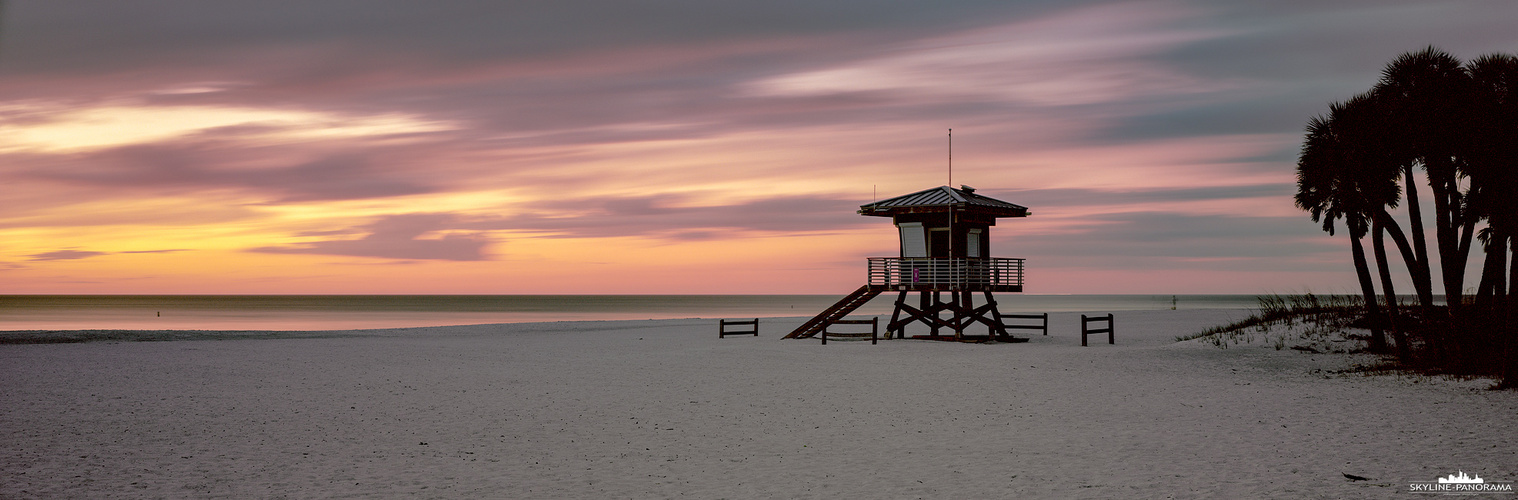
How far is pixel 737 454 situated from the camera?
39.9 feet

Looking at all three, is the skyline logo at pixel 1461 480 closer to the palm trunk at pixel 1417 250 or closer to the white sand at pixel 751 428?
the white sand at pixel 751 428

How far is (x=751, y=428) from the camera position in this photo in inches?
559

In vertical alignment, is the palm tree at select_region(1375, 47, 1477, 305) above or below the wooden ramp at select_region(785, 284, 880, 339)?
above

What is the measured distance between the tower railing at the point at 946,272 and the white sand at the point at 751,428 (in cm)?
780

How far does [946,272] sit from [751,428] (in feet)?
66.7

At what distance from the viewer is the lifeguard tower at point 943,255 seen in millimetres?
33312

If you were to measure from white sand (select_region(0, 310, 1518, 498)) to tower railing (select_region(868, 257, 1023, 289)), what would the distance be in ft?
25.6

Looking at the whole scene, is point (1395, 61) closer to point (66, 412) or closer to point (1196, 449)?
point (1196, 449)

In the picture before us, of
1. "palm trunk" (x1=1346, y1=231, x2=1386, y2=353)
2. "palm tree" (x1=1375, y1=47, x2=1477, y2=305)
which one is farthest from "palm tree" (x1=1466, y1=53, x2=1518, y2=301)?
"palm trunk" (x1=1346, y1=231, x2=1386, y2=353)

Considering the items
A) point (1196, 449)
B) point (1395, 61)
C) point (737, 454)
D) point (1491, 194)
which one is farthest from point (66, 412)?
point (1395, 61)

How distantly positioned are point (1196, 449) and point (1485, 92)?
38.3 feet

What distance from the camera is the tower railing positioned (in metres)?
33.2

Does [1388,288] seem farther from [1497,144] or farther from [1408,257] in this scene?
[1497,144]

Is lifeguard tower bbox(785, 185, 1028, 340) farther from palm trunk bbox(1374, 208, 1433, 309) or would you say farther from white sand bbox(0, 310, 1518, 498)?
palm trunk bbox(1374, 208, 1433, 309)
